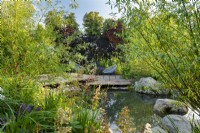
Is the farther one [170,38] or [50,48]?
[50,48]

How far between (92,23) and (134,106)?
11393 millimetres

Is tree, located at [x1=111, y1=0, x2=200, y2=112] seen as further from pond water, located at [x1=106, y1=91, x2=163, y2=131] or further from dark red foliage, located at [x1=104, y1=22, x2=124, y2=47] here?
dark red foliage, located at [x1=104, y1=22, x2=124, y2=47]

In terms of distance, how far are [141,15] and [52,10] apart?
3.28 metres

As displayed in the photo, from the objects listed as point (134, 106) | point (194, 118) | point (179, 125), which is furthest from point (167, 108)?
point (179, 125)

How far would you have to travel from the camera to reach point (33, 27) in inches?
280

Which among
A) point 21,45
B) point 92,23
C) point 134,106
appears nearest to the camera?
point 21,45

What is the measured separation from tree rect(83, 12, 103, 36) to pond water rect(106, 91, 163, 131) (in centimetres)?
855

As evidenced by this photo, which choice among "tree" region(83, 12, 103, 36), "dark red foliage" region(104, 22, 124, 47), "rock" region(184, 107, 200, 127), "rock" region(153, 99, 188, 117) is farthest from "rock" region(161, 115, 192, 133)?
"tree" region(83, 12, 103, 36)

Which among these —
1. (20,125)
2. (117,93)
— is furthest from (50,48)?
(117,93)

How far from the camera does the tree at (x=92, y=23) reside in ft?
60.3

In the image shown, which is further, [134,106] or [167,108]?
[134,106]

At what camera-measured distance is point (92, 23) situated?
1894 cm

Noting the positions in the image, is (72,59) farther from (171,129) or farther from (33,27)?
(171,129)

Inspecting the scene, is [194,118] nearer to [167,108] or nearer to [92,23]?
[167,108]
